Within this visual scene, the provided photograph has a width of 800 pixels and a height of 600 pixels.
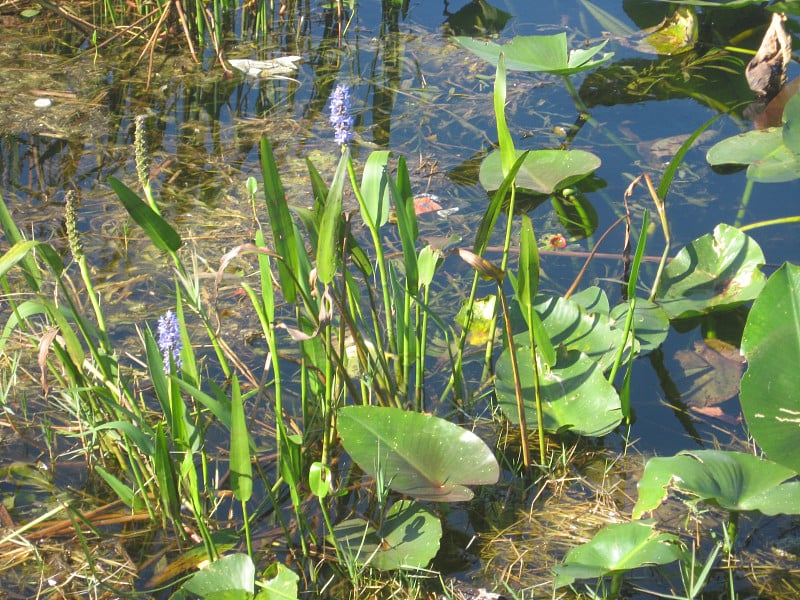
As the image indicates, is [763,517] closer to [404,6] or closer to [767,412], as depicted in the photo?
[767,412]

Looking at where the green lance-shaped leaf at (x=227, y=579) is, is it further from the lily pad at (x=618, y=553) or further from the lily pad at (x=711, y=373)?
the lily pad at (x=711, y=373)

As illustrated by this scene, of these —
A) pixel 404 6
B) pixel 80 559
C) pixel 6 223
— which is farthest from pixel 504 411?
pixel 404 6

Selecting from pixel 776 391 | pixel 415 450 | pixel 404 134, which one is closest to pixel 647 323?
pixel 776 391

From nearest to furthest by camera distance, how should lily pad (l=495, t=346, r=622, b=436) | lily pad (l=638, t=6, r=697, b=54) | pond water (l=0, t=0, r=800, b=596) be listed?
lily pad (l=495, t=346, r=622, b=436)
pond water (l=0, t=0, r=800, b=596)
lily pad (l=638, t=6, r=697, b=54)

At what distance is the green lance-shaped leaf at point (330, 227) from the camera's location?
4.64ft

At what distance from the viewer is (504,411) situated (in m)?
1.92

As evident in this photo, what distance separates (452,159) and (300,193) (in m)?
0.56

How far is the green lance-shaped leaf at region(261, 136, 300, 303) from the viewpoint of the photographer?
1453 mm

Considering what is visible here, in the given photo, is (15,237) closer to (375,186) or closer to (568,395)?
(375,186)

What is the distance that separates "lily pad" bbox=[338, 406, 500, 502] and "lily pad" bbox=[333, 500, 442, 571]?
50 millimetres

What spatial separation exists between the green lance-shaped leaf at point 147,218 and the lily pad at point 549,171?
134 centimetres

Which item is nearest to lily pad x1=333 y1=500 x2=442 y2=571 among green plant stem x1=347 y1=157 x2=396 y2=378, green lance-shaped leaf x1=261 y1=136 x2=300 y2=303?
green plant stem x1=347 y1=157 x2=396 y2=378

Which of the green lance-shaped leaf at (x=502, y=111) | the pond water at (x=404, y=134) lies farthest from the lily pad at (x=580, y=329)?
the green lance-shaped leaf at (x=502, y=111)

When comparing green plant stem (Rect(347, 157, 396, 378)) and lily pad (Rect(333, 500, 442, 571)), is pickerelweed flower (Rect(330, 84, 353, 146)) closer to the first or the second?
green plant stem (Rect(347, 157, 396, 378))
